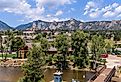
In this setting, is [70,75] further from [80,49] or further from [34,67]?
[34,67]

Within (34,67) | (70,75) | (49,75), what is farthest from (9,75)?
(34,67)

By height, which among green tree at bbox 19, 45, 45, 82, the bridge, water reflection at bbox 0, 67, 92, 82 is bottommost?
water reflection at bbox 0, 67, 92, 82

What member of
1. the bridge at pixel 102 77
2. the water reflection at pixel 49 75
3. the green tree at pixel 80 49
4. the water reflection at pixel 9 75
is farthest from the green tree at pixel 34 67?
the green tree at pixel 80 49

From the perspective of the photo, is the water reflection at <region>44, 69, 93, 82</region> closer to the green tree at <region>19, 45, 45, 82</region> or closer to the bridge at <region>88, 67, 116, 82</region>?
the bridge at <region>88, 67, 116, 82</region>

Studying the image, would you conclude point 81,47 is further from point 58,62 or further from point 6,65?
point 6,65

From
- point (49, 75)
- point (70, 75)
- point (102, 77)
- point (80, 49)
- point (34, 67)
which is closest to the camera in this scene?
point (34, 67)

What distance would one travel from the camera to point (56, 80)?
43.7m

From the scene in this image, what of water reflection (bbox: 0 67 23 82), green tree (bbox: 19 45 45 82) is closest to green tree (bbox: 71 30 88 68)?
water reflection (bbox: 0 67 23 82)

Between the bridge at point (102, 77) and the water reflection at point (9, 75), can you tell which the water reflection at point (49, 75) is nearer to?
the water reflection at point (9, 75)

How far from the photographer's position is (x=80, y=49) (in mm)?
85688

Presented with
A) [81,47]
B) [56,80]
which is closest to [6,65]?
[81,47]

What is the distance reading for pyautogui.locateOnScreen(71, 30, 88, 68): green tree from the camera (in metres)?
85.8

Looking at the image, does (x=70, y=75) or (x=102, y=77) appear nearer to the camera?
(x=102, y=77)

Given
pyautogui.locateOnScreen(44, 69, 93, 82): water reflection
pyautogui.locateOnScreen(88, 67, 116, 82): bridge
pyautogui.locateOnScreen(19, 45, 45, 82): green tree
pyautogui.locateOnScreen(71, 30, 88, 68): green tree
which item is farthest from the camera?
pyautogui.locateOnScreen(71, 30, 88, 68): green tree
